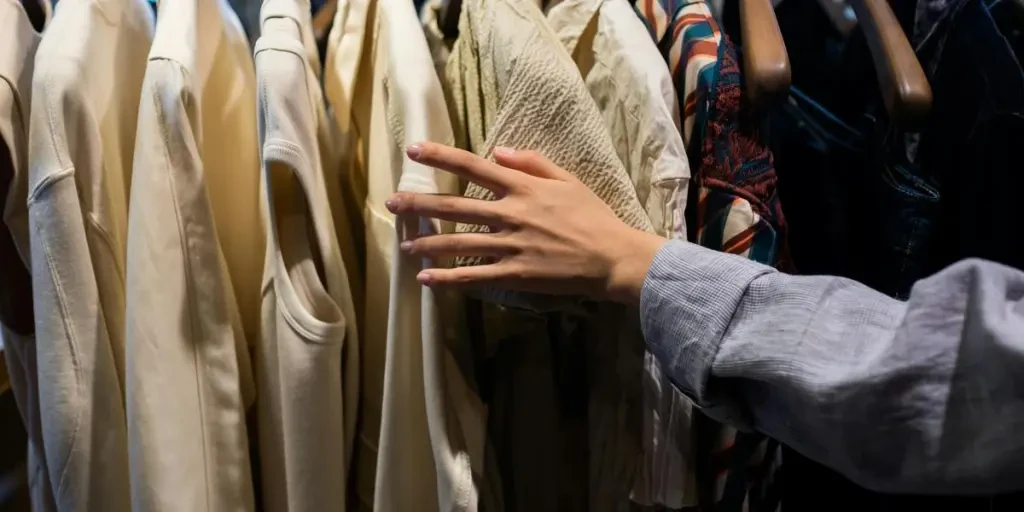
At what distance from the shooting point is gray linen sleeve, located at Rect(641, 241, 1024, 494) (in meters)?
0.36

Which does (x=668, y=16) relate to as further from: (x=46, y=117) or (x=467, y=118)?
(x=46, y=117)

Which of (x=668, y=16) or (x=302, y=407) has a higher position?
(x=668, y=16)

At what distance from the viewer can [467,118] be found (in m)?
0.62

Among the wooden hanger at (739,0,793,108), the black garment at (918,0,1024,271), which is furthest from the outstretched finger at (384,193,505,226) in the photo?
the black garment at (918,0,1024,271)

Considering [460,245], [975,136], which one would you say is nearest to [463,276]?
[460,245]

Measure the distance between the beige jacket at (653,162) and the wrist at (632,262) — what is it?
0.05 meters

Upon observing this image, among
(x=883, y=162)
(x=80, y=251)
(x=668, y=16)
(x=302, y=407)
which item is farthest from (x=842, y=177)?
(x=80, y=251)

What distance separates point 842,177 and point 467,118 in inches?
13.0

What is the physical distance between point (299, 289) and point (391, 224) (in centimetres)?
8

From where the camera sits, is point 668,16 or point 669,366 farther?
point 668,16

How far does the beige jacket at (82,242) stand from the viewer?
1.64 feet

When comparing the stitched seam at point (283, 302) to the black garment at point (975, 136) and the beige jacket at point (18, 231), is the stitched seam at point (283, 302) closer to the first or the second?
the beige jacket at point (18, 231)

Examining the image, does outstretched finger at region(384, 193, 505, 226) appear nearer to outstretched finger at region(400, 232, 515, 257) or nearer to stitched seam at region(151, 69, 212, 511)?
outstretched finger at region(400, 232, 515, 257)

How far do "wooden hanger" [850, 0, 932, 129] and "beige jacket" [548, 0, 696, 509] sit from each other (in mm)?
158
